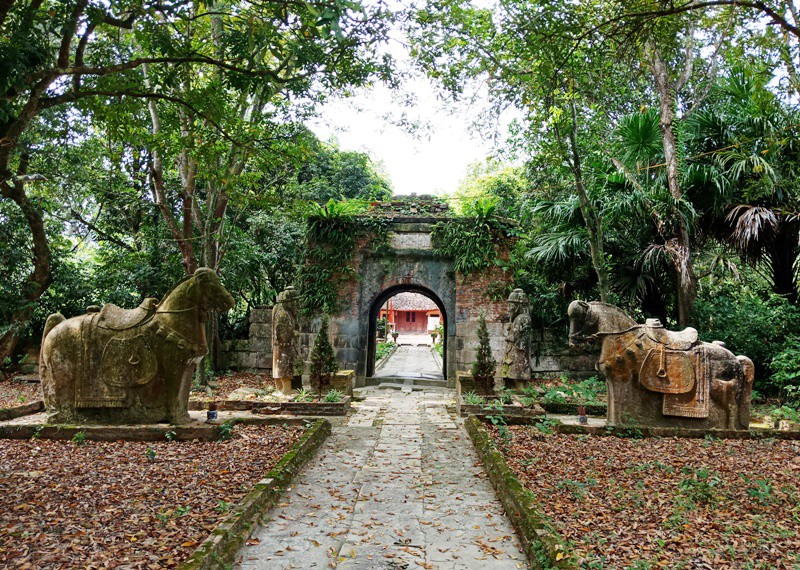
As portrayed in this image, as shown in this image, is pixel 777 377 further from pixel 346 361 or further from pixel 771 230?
pixel 346 361

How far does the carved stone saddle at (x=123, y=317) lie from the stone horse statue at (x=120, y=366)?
12mm

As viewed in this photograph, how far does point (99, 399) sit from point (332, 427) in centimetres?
331

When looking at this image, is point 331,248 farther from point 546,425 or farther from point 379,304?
point 546,425

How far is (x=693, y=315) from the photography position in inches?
454

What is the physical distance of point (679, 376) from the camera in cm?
763

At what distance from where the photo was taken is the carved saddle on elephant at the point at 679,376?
25.0 ft

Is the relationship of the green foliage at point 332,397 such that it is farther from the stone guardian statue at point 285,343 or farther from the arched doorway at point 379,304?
the arched doorway at point 379,304

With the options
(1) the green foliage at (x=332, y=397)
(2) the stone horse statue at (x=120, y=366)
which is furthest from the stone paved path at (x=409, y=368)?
(2) the stone horse statue at (x=120, y=366)

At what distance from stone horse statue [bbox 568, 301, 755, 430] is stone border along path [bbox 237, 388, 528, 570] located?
233cm

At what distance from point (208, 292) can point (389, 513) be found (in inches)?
156

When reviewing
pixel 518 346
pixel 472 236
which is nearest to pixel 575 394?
pixel 518 346

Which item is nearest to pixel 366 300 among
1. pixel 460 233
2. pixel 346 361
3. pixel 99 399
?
pixel 346 361

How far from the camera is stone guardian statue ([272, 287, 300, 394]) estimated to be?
10.6 m

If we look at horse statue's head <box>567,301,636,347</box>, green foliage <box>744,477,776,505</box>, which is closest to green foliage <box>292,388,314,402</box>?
horse statue's head <box>567,301,636,347</box>
